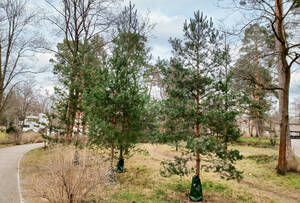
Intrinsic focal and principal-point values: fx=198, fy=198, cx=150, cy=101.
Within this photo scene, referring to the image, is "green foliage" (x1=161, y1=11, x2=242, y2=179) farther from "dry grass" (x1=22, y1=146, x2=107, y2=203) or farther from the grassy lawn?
"dry grass" (x1=22, y1=146, x2=107, y2=203)

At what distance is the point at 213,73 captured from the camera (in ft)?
20.2

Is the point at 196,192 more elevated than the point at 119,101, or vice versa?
the point at 119,101

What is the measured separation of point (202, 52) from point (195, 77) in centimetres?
86

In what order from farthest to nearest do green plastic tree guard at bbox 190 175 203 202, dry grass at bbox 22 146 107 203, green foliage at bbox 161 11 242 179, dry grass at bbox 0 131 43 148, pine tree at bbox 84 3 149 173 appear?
dry grass at bbox 0 131 43 148, pine tree at bbox 84 3 149 173, green plastic tree guard at bbox 190 175 203 202, green foliage at bbox 161 11 242 179, dry grass at bbox 22 146 107 203

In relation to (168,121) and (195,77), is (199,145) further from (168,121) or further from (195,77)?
(195,77)

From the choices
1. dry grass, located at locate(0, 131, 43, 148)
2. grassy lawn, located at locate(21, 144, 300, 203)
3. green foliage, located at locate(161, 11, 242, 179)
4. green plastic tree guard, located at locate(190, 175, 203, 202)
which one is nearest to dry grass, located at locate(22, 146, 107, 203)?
grassy lawn, located at locate(21, 144, 300, 203)

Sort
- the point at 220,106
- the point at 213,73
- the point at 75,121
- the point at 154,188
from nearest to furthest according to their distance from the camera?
the point at 220,106, the point at 213,73, the point at 154,188, the point at 75,121

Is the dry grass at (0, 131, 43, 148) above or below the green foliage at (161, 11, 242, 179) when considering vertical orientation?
below

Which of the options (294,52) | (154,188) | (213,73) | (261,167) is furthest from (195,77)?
(261,167)

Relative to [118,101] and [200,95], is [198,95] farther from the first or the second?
[118,101]

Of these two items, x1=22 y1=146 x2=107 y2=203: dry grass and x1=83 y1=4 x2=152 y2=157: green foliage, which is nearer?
x1=22 y1=146 x2=107 y2=203: dry grass

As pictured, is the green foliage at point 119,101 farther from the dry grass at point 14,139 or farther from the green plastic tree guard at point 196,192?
the dry grass at point 14,139

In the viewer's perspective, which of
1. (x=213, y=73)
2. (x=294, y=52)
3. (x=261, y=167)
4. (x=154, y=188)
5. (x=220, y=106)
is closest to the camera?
(x=220, y=106)

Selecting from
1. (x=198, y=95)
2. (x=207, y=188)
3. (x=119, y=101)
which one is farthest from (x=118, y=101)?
(x=207, y=188)
